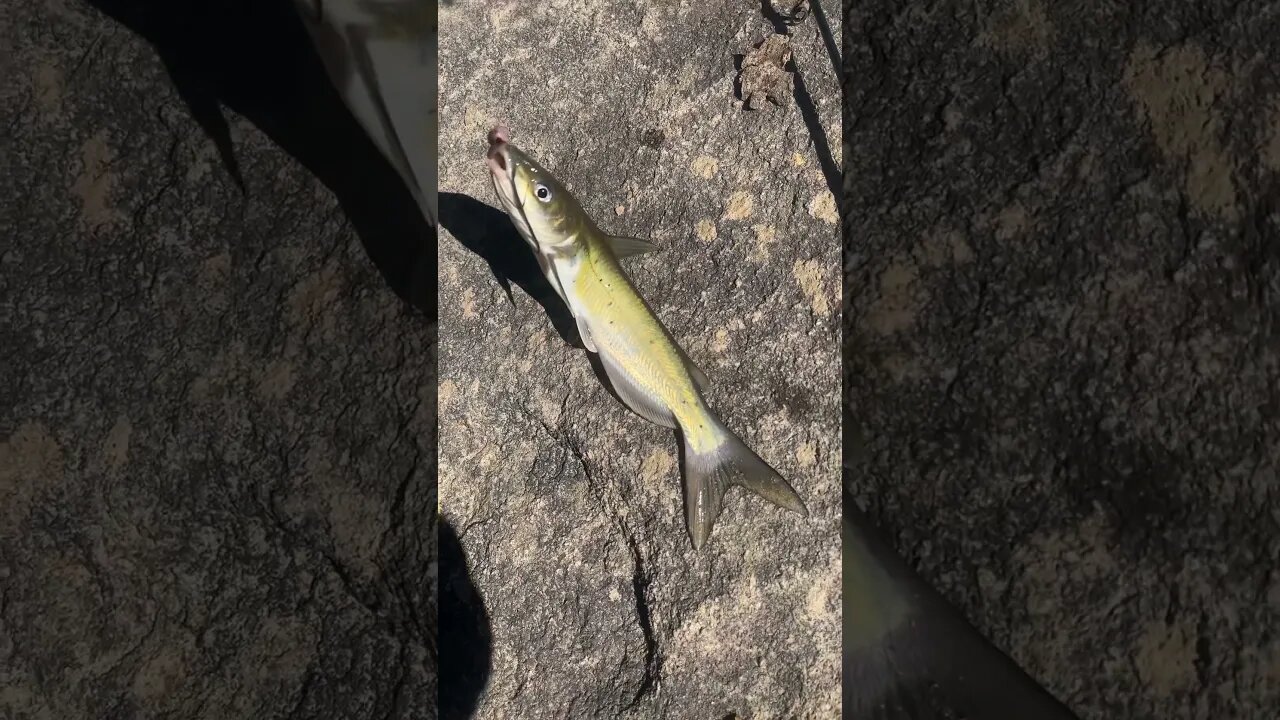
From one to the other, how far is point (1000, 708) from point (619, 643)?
62 cm

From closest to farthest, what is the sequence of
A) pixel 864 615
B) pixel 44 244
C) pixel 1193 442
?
pixel 1193 442 → pixel 864 615 → pixel 44 244

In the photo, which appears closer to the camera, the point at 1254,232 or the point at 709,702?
the point at 1254,232

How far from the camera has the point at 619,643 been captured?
1421mm

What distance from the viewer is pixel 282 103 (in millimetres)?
1505

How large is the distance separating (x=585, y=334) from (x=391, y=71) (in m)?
0.68

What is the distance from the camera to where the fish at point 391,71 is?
1.54m

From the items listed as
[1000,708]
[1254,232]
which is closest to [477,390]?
[1000,708]

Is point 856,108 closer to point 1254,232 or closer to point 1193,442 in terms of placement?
point 1254,232

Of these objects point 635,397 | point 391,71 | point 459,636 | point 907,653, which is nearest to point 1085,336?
point 907,653

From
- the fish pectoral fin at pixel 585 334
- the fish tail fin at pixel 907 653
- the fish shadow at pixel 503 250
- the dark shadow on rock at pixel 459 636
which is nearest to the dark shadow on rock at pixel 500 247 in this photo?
the fish shadow at pixel 503 250

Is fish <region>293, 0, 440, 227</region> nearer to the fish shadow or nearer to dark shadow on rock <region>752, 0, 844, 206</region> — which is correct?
the fish shadow

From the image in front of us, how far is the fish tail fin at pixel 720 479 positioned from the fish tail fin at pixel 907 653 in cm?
14

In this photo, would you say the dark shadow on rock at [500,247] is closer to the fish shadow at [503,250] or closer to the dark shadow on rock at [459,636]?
the fish shadow at [503,250]

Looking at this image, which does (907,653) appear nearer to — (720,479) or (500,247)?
(720,479)
